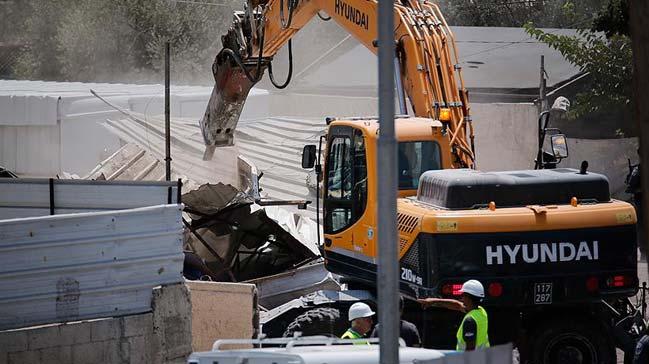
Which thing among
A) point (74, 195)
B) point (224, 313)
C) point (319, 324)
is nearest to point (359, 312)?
point (319, 324)

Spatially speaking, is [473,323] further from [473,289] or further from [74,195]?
[74,195]

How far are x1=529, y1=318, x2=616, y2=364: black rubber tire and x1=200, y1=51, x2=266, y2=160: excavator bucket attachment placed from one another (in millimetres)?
6303

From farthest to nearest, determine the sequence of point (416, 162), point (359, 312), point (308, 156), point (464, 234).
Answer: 1. point (308, 156)
2. point (416, 162)
3. point (464, 234)
4. point (359, 312)

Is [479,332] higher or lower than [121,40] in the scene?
lower

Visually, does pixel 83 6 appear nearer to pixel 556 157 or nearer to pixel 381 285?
pixel 556 157

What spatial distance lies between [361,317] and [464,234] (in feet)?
6.13

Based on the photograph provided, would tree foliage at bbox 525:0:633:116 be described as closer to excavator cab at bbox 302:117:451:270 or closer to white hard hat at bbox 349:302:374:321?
excavator cab at bbox 302:117:451:270

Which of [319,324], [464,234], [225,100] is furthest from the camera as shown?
[225,100]

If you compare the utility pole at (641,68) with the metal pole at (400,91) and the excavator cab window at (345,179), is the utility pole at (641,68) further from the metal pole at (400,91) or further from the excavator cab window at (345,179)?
the metal pole at (400,91)

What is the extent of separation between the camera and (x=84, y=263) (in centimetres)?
1117

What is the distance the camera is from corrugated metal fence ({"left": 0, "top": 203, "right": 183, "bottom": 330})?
10977 mm

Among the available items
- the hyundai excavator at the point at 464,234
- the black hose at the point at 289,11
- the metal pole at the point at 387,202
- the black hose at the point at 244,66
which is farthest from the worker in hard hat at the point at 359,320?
the black hose at the point at 244,66

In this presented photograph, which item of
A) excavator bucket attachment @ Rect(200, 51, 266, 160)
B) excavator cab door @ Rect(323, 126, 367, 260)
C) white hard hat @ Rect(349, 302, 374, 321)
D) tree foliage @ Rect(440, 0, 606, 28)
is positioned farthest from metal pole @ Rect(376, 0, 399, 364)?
tree foliage @ Rect(440, 0, 606, 28)

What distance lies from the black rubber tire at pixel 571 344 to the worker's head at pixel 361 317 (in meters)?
2.54
